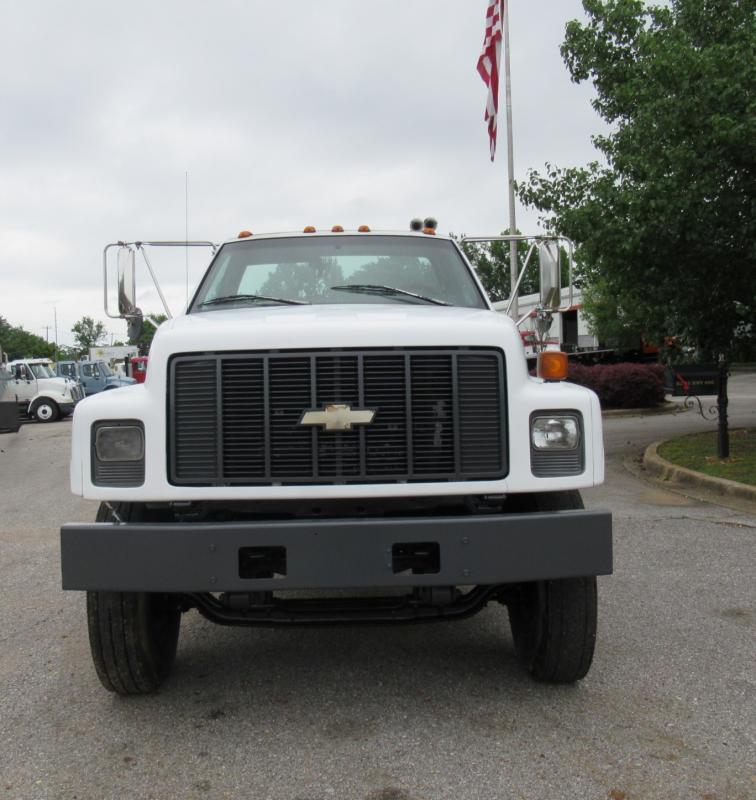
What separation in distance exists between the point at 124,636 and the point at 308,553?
95 centimetres

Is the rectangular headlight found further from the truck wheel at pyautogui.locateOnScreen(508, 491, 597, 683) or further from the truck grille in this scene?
the truck wheel at pyautogui.locateOnScreen(508, 491, 597, 683)

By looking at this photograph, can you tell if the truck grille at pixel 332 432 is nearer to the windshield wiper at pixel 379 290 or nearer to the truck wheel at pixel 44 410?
the windshield wiper at pixel 379 290

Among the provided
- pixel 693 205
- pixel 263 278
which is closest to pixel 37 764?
pixel 263 278

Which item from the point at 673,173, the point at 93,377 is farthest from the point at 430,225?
the point at 93,377

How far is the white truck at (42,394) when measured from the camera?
26.3 metres

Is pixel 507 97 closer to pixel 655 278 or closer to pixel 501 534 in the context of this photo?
pixel 655 278

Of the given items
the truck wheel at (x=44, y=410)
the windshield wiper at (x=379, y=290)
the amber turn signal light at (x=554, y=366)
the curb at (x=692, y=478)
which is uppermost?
the windshield wiper at (x=379, y=290)

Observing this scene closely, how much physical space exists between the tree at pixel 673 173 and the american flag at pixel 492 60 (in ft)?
22.4

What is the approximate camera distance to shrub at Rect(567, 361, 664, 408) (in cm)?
1922

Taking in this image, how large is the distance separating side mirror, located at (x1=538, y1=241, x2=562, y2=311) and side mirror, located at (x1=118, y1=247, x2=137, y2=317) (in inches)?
92.1

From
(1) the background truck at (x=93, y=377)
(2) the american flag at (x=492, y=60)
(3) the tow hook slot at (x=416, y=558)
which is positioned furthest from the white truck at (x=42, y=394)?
(3) the tow hook slot at (x=416, y=558)

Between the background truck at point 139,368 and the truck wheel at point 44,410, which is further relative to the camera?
the truck wheel at point 44,410

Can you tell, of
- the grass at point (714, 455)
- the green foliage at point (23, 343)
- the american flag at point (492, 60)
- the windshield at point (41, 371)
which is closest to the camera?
the grass at point (714, 455)

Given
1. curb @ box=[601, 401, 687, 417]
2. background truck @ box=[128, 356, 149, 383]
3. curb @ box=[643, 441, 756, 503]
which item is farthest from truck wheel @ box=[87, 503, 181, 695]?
curb @ box=[601, 401, 687, 417]
